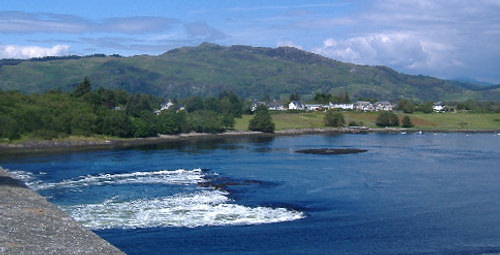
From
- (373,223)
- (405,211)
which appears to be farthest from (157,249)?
(405,211)

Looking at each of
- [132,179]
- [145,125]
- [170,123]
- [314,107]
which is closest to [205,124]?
[170,123]

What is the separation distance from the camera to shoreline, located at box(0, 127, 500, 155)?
6278 centimetres

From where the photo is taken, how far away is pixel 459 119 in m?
104

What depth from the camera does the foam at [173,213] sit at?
2523 centimetres

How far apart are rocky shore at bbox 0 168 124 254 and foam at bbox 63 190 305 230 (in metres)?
2.62

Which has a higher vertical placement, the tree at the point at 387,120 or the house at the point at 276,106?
the house at the point at 276,106

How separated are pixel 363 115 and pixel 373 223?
3462 inches

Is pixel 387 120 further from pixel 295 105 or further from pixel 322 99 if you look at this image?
pixel 322 99

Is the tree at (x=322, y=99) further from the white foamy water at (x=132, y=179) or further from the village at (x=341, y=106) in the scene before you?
the white foamy water at (x=132, y=179)

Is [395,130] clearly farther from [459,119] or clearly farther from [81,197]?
[81,197]

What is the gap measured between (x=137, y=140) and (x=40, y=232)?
188 ft

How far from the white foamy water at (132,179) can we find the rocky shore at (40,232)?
36.1ft

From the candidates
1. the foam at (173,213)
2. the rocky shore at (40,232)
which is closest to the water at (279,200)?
the foam at (173,213)

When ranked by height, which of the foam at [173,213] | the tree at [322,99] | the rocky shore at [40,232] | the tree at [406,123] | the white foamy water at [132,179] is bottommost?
the foam at [173,213]
